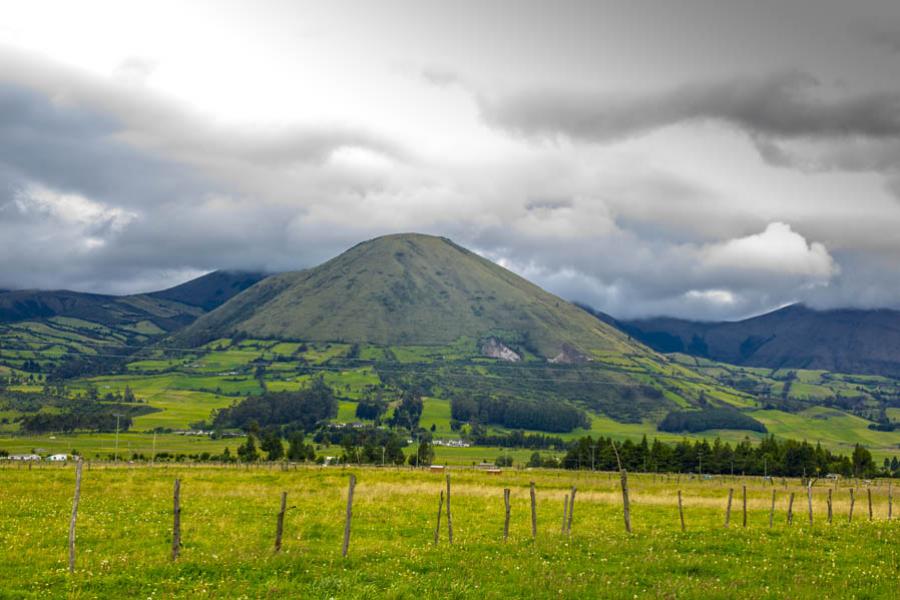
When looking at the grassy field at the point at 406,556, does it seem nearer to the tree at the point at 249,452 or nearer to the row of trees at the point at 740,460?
the row of trees at the point at 740,460

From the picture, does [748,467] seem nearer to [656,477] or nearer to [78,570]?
[656,477]

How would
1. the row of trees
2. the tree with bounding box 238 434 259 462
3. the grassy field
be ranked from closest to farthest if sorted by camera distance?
the grassy field, the row of trees, the tree with bounding box 238 434 259 462

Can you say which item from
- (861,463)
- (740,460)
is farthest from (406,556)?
(861,463)

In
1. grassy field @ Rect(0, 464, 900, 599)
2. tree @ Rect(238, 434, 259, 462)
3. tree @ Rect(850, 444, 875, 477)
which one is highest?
grassy field @ Rect(0, 464, 900, 599)

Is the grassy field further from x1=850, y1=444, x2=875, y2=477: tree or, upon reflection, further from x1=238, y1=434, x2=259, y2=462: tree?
x1=850, y1=444, x2=875, y2=477: tree

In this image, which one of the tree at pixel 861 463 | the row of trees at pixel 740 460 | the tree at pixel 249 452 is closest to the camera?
the row of trees at pixel 740 460

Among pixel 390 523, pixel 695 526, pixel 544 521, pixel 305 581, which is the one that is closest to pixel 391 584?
pixel 305 581

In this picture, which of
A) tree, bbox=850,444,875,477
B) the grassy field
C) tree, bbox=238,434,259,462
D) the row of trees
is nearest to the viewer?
the grassy field

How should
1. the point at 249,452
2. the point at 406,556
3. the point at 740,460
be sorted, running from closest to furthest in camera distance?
the point at 406,556, the point at 740,460, the point at 249,452

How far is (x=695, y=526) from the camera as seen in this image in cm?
4803

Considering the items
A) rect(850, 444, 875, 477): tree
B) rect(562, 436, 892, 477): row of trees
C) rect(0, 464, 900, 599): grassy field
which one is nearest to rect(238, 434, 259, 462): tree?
rect(562, 436, 892, 477): row of trees

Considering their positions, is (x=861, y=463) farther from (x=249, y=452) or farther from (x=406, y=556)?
(x=406, y=556)

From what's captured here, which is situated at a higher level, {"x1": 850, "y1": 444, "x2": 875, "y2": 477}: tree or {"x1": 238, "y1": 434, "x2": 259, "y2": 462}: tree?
{"x1": 850, "y1": 444, "x2": 875, "y2": 477}: tree

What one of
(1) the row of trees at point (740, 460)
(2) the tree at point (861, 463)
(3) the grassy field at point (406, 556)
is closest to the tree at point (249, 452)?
(1) the row of trees at point (740, 460)
